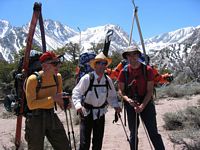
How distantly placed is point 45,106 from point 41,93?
0.17m

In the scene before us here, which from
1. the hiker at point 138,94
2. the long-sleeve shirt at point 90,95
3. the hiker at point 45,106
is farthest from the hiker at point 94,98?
the hiker at point 45,106

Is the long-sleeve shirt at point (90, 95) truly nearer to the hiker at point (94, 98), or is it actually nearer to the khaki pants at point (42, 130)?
the hiker at point (94, 98)

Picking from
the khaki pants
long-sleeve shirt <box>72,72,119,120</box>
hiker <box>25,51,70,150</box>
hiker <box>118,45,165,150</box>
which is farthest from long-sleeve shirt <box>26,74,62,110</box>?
hiker <box>118,45,165,150</box>

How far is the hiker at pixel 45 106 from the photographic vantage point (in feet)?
14.2

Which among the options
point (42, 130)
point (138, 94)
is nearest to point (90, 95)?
point (138, 94)

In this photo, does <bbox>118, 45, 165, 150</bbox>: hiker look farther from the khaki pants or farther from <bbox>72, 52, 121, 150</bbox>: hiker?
the khaki pants

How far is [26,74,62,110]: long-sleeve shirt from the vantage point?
4.30 metres

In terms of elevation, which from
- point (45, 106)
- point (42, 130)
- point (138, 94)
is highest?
point (138, 94)

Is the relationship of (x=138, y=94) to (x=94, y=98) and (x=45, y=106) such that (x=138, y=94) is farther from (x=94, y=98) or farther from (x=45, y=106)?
(x=45, y=106)

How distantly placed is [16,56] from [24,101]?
31.3 m

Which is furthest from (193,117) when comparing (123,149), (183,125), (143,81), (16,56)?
(16,56)

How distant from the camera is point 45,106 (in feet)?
14.5

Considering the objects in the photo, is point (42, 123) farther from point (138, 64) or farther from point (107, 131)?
point (107, 131)

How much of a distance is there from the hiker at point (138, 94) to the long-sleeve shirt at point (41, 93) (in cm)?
114
